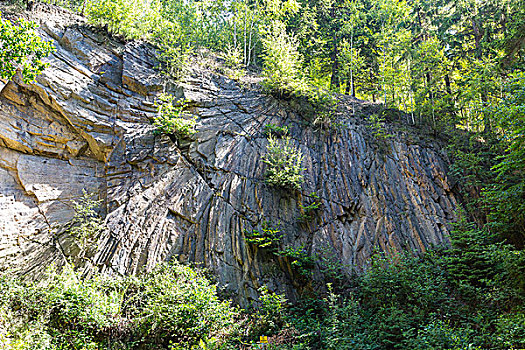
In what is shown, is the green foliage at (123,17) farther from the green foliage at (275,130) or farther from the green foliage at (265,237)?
the green foliage at (265,237)

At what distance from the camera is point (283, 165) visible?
1070cm

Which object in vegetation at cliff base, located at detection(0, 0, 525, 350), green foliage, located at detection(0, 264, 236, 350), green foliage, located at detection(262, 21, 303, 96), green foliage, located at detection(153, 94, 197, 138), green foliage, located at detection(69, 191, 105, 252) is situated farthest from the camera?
green foliage, located at detection(262, 21, 303, 96)

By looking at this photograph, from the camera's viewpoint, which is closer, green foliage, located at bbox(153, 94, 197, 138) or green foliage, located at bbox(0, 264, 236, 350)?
green foliage, located at bbox(0, 264, 236, 350)

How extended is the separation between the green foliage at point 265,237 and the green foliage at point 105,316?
225 centimetres

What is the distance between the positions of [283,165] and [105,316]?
6.63 meters

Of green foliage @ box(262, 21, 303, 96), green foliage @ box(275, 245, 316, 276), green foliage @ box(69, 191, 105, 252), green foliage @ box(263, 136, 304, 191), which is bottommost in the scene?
green foliage @ box(275, 245, 316, 276)

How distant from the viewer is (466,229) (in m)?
9.52

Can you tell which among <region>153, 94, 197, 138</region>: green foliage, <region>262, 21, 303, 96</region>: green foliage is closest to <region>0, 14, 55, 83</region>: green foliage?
<region>153, 94, 197, 138</region>: green foliage

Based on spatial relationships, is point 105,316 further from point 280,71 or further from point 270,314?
point 280,71

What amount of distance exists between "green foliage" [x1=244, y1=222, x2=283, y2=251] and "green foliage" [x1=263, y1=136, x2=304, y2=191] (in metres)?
1.59

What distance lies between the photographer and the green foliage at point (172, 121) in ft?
33.4

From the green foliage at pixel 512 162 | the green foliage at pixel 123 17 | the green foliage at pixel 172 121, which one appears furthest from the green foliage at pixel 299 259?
the green foliage at pixel 123 17

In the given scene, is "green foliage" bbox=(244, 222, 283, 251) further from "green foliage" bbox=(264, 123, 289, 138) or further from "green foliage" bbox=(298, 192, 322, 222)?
"green foliage" bbox=(264, 123, 289, 138)

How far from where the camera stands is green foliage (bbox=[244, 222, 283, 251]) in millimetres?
9219
